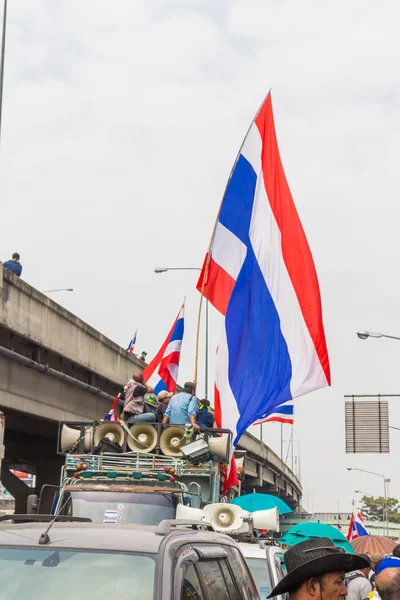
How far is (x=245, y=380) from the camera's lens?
14.6m

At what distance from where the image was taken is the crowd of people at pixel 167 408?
48.9 ft

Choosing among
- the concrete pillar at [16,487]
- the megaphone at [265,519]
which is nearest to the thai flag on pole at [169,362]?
the megaphone at [265,519]

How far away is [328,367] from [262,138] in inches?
176

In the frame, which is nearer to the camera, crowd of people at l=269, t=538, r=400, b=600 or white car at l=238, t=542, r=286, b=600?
crowd of people at l=269, t=538, r=400, b=600

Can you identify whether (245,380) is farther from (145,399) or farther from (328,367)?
(145,399)

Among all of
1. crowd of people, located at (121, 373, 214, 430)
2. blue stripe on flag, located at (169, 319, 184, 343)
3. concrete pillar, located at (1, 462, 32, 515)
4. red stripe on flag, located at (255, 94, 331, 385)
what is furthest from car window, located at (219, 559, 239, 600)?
concrete pillar, located at (1, 462, 32, 515)

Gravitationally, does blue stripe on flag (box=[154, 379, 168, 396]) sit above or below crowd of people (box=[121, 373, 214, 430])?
above

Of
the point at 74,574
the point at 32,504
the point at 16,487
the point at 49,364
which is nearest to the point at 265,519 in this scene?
the point at 32,504

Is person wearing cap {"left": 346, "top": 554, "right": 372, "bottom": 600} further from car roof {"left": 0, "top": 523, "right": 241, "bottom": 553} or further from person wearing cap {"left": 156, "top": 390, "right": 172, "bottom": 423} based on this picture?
person wearing cap {"left": 156, "top": 390, "right": 172, "bottom": 423}

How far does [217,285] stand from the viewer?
1591cm

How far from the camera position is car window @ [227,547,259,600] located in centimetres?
597

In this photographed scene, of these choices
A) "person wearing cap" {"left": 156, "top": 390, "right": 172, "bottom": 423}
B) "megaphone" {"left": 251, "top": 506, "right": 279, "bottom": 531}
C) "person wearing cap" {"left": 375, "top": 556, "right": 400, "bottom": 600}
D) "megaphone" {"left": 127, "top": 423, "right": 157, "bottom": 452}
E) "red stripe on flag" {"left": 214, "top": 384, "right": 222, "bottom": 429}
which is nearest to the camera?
"person wearing cap" {"left": 375, "top": 556, "right": 400, "bottom": 600}

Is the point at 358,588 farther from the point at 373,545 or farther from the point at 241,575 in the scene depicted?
the point at 241,575

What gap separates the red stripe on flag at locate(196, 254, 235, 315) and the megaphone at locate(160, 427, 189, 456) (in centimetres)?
227
